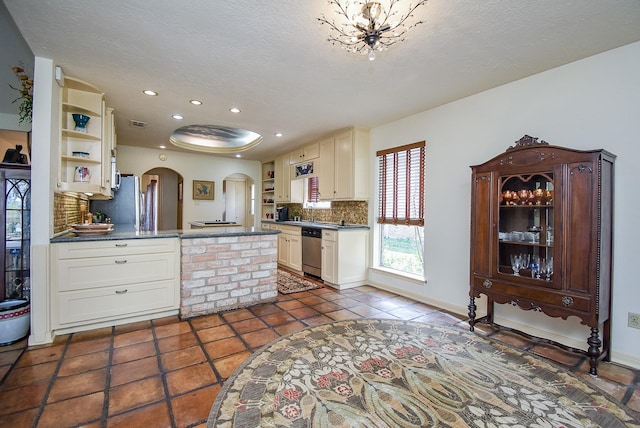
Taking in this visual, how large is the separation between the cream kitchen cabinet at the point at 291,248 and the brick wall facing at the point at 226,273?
1560 millimetres

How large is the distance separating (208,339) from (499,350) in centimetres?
253

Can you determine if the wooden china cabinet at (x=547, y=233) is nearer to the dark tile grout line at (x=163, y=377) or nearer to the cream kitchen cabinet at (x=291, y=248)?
the dark tile grout line at (x=163, y=377)

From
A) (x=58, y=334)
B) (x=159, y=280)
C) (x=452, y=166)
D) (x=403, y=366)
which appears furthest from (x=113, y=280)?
(x=452, y=166)

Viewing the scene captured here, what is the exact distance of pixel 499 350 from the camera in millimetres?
2486

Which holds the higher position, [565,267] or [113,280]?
[565,267]

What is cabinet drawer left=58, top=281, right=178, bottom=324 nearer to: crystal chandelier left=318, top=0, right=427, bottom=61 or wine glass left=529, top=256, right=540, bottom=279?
crystal chandelier left=318, top=0, right=427, bottom=61

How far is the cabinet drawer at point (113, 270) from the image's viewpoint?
8.91 ft

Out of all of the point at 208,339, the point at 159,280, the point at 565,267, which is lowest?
the point at 208,339

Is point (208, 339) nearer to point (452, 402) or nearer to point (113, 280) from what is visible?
point (113, 280)

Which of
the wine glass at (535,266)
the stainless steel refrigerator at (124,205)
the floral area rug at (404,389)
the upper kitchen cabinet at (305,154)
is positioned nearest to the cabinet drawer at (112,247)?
the floral area rug at (404,389)

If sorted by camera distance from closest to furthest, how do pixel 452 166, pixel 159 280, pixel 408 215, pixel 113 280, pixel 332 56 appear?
pixel 332 56, pixel 113 280, pixel 159 280, pixel 452 166, pixel 408 215

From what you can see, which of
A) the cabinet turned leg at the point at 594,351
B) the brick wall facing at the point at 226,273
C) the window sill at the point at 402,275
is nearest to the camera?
the cabinet turned leg at the point at 594,351

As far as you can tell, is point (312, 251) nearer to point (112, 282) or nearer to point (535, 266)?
point (112, 282)

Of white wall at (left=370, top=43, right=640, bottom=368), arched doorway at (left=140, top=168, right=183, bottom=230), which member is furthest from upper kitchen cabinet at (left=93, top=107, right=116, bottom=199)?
arched doorway at (left=140, top=168, right=183, bottom=230)
